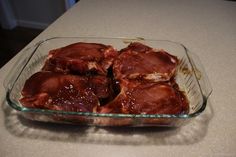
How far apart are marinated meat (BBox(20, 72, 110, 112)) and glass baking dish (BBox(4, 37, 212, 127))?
31 millimetres

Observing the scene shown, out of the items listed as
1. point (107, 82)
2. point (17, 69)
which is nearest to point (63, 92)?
point (107, 82)

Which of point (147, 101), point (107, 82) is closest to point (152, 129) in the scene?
point (147, 101)

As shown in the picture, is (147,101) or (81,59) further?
(81,59)

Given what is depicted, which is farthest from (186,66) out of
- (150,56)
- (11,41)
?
(11,41)

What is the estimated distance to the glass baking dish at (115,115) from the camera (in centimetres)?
59

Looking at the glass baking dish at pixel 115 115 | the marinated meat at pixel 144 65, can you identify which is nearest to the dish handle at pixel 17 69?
the glass baking dish at pixel 115 115

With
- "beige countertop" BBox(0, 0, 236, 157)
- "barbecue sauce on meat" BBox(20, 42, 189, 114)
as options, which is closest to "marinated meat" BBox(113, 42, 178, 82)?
"barbecue sauce on meat" BBox(20, 42, 189, 114)

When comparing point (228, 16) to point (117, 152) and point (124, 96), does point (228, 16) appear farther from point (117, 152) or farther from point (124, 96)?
point (117, 152)

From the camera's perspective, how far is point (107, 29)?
1.19 meters

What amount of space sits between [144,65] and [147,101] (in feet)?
0.58

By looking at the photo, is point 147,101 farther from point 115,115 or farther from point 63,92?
point 63,92

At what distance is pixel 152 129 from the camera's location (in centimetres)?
66

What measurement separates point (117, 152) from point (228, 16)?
1.13 metres

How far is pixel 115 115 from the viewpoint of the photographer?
58cm
